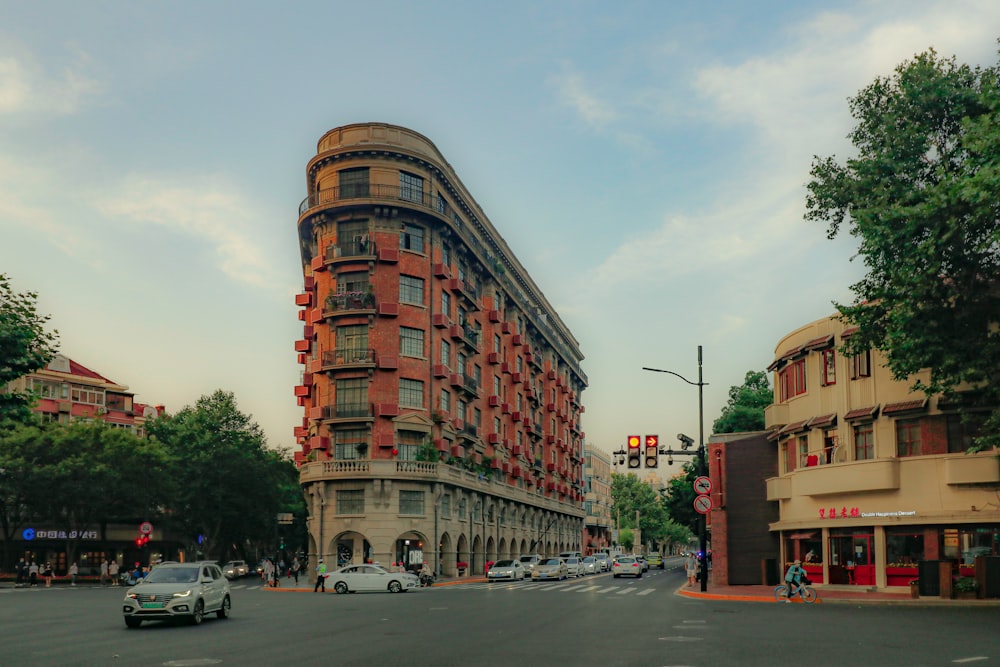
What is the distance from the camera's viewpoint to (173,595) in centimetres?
2456

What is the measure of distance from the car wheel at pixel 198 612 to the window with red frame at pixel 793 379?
28953 millimetres

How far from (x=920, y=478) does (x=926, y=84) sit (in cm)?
1513

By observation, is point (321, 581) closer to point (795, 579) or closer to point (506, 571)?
point (506, 571)

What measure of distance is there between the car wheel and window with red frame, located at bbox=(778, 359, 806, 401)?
95.0 ft

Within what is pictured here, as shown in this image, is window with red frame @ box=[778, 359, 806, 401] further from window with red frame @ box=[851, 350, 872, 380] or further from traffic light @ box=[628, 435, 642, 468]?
traffic light @ box=[628, 435, 642, 468]

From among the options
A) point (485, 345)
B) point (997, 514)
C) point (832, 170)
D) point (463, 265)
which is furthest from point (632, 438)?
point (485, 345)

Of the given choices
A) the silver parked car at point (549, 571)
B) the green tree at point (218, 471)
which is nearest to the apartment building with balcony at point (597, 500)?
the green tree at point (218, 471)

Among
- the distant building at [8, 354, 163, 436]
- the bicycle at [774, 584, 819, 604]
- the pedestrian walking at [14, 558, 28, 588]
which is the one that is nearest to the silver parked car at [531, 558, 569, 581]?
the bicycle at [774, 584, 819, 604]

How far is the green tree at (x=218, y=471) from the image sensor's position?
8081cm

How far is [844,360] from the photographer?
41125 mm

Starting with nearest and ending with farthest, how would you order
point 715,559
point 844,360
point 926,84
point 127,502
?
1. point 926,84
2. point 844,360
3. point 715,559
4. point 127,502

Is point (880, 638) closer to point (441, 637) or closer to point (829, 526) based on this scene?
point (441, 637)

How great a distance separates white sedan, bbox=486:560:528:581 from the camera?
6359 centimetres

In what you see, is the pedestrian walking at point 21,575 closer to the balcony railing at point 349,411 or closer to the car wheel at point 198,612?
the balcony railing at point 349,411
